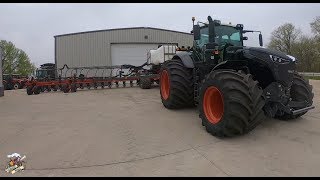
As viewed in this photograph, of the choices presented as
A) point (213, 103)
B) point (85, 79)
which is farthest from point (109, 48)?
point (213, 103)

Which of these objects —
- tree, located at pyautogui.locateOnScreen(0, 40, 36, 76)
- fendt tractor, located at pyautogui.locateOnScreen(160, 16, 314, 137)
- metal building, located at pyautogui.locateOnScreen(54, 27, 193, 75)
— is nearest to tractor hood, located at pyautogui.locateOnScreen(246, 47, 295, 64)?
fendt tractor, located at pyautogui.locateOnScreen(160, 16, 314, 137)

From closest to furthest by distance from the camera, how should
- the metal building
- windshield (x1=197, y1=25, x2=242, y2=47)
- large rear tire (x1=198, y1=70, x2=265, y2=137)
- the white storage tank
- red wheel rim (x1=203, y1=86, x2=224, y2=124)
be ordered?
large rear tire (x1=198, y1=70, x2=265, y2=137), red wheel rim (x1=203, y1=86, x2=224, y2=124), windshield (x1=197, y1=25, x2=242, y2=47), the white storage tank, the metal building

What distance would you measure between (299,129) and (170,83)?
10.4 ft

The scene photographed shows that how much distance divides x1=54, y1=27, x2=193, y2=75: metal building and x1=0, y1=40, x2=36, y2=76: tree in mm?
35214

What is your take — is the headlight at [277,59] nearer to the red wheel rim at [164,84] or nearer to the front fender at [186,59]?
the front fender at [186,59]

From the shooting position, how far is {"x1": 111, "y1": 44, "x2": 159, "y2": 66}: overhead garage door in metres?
27.1

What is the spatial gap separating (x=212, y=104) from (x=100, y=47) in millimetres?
22692

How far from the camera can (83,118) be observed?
24.2 ft

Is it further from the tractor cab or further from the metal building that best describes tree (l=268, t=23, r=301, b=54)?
the tractor cab

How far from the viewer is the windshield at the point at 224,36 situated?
7.52 meters

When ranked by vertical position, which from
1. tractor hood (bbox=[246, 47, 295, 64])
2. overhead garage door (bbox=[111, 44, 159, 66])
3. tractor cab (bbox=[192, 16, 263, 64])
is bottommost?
tractor hood (bbox=[246, 47, 295, 64])

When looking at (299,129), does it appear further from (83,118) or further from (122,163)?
(83,118)

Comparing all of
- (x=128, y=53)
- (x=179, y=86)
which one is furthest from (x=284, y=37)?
(x=179, y=86)

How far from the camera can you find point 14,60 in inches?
2346
